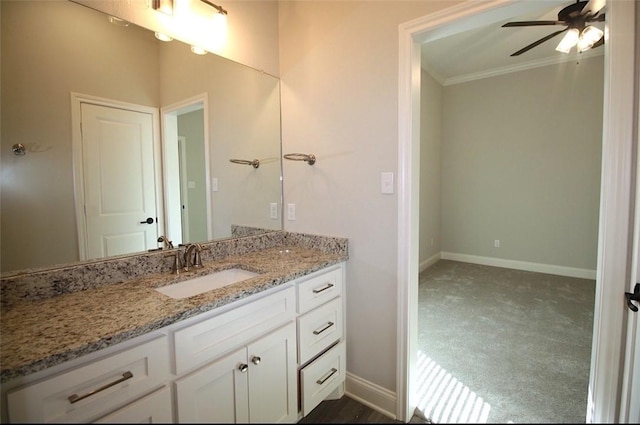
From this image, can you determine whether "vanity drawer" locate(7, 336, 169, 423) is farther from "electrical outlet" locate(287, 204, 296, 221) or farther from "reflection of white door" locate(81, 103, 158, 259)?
"electrical outlet" locate(287, 204, 296, 221)

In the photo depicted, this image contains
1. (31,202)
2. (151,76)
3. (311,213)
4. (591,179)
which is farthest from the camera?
(591,179)

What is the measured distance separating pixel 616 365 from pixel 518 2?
1436 millimetres

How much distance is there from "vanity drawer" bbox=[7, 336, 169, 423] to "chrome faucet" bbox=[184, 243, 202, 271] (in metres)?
0.61

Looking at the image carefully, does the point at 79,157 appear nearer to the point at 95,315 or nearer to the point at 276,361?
the point at 95,315

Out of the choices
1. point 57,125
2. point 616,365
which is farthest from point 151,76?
point 616,365

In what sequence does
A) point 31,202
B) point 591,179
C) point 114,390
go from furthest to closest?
point 591,179
point 31,202
point 114,390

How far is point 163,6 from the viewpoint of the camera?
1.45m

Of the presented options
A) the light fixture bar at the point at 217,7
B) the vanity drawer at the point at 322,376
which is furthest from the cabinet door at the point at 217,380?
the light fixture bar at the point at 217,7

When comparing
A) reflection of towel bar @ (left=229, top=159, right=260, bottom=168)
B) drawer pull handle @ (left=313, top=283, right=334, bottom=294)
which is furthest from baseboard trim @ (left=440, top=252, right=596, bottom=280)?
reflection of towel bar @ (left=229, top=159, right=260, bottom=168)

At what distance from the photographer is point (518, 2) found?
1.22m

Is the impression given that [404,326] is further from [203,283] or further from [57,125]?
[57,125]

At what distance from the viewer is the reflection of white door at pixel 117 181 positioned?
4.28 ft

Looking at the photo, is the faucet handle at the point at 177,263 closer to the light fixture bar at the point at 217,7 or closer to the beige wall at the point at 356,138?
the beige wall at the point at 356,138

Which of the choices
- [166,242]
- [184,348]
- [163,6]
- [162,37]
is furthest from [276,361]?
[163,6]
